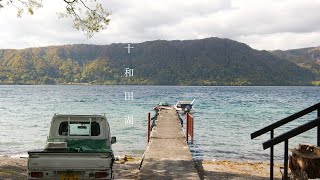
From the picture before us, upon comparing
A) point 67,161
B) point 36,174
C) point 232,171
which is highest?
point 67,161

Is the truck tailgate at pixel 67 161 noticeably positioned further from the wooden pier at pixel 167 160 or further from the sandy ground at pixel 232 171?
the sandy ground at pixel 232 171

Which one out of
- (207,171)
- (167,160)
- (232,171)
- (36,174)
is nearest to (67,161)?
(36,174)

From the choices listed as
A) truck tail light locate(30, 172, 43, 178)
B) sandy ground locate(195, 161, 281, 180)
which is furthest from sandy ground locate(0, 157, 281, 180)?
truck tail light locate(30, 172, 43, 178)

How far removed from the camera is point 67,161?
9078 mm

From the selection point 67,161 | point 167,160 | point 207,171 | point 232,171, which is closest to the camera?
point 67,161

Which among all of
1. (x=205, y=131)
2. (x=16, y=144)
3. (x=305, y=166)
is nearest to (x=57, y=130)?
(x=305, y=166)

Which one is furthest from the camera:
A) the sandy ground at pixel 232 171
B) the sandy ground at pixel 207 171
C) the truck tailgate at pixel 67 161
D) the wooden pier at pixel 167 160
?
the sandy ground at pixel 232 171

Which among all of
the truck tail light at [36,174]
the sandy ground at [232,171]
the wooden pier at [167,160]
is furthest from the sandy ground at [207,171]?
the truck tail light at [36,174]

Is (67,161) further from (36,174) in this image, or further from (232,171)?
(232,171)

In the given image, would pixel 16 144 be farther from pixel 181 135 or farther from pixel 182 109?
pixel 182 109

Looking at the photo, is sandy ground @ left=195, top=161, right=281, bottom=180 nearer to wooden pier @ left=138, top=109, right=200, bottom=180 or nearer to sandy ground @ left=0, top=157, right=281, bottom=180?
sandy ground @ left=0, top=157, right=281, bottom=180

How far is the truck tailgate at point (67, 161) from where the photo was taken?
29.6 feet

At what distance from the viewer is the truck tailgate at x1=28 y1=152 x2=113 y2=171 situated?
9.03 meters

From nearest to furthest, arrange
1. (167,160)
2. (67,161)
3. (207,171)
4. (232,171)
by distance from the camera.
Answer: (67,161) < (167,160) < (207,171) < (232,171)
